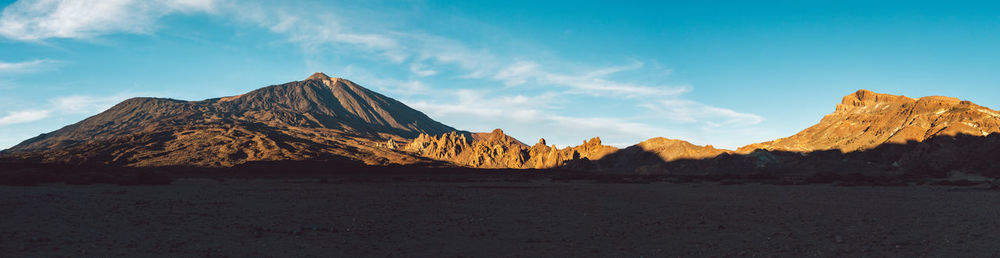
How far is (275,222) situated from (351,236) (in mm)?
4249

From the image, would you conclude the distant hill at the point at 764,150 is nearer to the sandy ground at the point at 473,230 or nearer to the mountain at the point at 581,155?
the mountain at the point at 581,155

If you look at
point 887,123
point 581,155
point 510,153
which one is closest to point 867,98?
point 887,123

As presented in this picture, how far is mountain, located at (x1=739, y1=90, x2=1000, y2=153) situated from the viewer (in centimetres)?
10038

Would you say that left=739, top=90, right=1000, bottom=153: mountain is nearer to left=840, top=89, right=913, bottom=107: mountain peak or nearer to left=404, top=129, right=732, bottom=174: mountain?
left=840, top=89, right=913, bottom=107: mountain peak

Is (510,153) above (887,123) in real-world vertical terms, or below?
below

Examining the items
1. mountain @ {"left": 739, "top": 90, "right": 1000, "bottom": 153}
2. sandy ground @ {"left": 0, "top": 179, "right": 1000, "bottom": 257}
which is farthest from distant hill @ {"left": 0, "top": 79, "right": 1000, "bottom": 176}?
sandy ground @ {"left": 0, "top": 179, "right": 1000, "bottom": 257}

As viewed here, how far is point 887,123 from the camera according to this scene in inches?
4688

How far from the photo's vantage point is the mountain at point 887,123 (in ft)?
329

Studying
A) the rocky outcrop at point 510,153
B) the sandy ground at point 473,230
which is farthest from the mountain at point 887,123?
the sandy ground at point 473,230

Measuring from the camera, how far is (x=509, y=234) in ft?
50.6

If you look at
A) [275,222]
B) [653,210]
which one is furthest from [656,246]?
[275,222]

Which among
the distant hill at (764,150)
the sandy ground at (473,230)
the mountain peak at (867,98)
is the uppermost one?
the mountain peak at (867,98)

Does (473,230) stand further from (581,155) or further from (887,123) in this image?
(887,123)

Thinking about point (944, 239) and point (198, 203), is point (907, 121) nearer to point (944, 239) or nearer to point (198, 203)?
point (944, 239)
